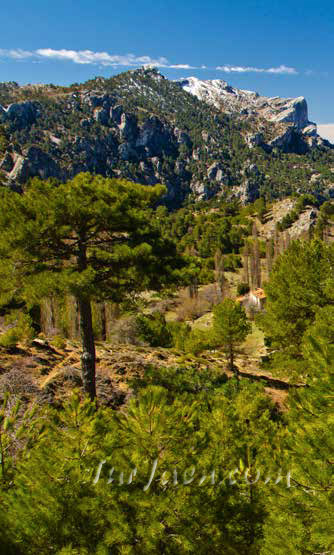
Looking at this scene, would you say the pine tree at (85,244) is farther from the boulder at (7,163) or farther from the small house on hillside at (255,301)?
the boulder at (7,163)

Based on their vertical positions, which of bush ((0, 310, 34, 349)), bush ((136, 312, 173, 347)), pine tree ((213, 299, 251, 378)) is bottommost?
bush ((136, 312, 173, 347))

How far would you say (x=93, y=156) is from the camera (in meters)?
184

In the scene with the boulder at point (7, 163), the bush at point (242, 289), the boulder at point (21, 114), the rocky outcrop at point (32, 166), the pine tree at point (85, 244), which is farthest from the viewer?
the boulder at point (21, 114)

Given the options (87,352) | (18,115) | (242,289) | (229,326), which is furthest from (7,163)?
(87,352)

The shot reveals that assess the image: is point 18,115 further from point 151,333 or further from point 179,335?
point 151,333

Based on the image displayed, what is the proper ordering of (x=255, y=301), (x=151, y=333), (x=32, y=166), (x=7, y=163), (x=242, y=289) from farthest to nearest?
(x=32, y=166) → (x=7, y=163) → (x=242, y=289) → (x=255, y=301) → (x=151, y=333)

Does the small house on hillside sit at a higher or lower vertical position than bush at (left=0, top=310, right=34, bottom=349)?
lower

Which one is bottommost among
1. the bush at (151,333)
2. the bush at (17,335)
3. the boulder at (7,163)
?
the bush at (151,333)

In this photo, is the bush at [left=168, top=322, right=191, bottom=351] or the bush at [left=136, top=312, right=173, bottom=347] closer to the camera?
the bush at [left=136, top=312, right=173, bottom=347]

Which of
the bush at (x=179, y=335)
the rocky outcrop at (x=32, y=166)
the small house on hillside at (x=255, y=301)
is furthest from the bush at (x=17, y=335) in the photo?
the rocky outcrop at (x=32, y=166)

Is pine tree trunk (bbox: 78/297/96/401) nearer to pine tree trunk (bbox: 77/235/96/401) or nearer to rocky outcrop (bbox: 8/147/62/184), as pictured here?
pine tree trunk (bbox: 77/235/96/401)

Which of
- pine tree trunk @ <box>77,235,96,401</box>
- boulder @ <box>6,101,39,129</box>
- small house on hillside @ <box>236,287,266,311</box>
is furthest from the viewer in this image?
boulder @ <box>6,101,39,129</box>

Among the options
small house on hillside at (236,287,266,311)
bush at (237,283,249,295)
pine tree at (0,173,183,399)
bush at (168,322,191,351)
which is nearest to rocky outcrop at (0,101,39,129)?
bush at (237,283,249,295)

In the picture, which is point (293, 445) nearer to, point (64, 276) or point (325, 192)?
point (64, 276)
